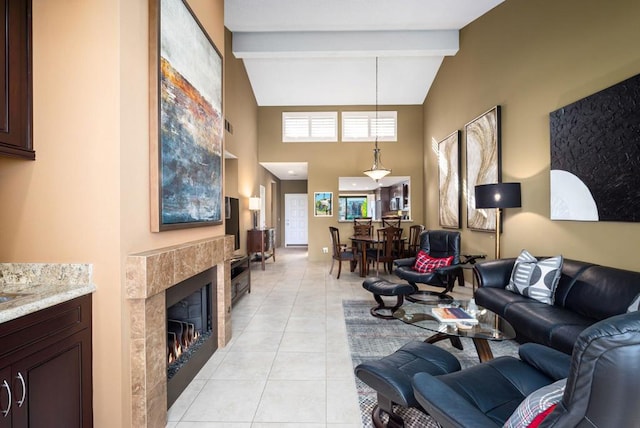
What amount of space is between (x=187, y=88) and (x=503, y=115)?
3904 millimetres

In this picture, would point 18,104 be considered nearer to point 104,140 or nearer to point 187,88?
point 104,140

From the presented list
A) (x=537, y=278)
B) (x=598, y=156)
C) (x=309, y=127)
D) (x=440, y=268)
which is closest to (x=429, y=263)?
(x=440, y=268)

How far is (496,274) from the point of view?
128 inches

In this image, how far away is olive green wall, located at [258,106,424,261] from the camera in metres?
7.47

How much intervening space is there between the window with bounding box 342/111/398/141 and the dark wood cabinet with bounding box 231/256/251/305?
14.6ft

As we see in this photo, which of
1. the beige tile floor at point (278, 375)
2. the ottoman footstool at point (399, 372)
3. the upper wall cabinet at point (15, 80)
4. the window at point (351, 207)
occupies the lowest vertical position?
the beige tile floor at point (278, 375)

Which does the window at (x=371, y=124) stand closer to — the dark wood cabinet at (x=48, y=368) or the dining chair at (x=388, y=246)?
the dining chair at (x=388, y=246)

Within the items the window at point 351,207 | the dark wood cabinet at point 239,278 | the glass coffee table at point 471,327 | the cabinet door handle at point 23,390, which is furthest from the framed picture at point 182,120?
the window at point 351,207

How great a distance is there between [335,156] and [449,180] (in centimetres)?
294

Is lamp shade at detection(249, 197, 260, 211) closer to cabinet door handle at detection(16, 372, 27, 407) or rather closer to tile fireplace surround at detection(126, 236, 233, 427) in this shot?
tile fireplace surround at detection(126, 236, 233, 427)

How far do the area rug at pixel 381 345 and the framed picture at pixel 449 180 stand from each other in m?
2.82

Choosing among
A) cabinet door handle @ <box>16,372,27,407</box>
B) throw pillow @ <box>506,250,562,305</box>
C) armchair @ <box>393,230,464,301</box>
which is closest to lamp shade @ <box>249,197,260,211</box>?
armchair @ <box>393,230,464,301</box>

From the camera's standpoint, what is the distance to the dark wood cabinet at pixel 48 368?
44.1 inches

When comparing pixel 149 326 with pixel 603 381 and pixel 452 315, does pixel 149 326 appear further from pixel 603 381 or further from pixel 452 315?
pixel 452 315
